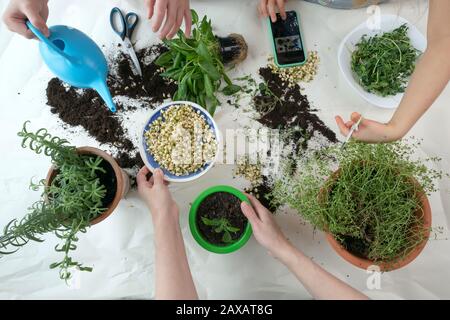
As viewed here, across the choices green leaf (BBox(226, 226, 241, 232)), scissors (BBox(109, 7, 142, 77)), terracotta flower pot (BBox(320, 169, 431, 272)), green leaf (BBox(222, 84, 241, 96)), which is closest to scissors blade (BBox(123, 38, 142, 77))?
scissors (BBox(109, 7, 142, 77))

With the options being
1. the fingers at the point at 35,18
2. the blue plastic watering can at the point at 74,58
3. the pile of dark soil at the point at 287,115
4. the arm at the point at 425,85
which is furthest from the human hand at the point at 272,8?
the fingers at the point at 35,18

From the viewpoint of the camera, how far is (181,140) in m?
0.96

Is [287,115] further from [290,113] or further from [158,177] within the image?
[158,177]

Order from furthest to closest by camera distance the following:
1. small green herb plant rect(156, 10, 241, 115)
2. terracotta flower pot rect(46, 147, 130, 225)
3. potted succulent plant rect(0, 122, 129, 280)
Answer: small green herb plant rect(156, 10, 241, 115)
terracotta flower pot rect(46, 147, 130, 225)
potted succulent plant rect(0, 122, 129, 280)

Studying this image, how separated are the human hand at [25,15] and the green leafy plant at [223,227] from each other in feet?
1.84

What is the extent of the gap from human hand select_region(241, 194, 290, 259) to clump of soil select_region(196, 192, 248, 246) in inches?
1.6

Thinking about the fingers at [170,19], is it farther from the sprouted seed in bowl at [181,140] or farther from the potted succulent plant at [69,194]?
the potted succulent plant at [69,194]

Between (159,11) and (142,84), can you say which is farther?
(142,84)

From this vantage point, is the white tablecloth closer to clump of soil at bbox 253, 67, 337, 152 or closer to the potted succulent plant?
clump of soil at bbox 253, 67, 337, 152

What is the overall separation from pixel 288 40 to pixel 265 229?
0.56m

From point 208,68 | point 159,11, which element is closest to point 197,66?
point 208,68

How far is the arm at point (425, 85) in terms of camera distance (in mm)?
825

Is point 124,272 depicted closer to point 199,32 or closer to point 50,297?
point 50,297

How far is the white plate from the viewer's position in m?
1.01
